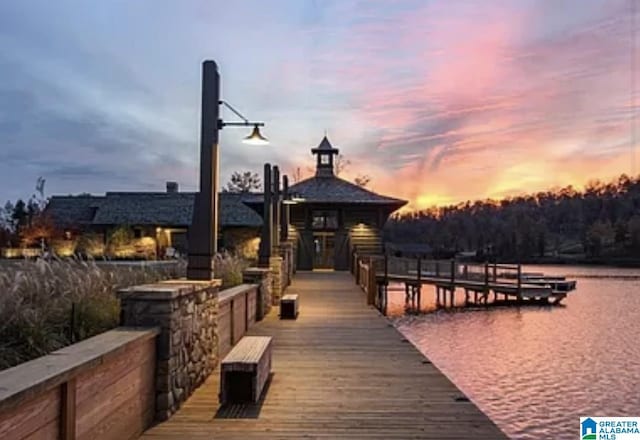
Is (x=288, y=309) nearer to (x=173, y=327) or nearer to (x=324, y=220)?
(x=173, y=327)

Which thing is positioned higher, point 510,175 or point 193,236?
point 510,175

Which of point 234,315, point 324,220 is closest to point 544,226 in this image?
point 324,220

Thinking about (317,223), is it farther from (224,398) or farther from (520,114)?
(224,398)

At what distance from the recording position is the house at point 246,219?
31609mm

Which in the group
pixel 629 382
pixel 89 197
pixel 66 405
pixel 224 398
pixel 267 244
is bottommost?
pixel 629 382

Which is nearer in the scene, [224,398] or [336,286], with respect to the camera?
[224,398]

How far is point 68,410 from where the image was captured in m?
3.15

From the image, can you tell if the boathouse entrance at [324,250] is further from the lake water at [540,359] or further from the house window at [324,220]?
the lake water at [540,359]

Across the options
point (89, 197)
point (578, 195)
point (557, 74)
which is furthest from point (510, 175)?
point (578, 195)

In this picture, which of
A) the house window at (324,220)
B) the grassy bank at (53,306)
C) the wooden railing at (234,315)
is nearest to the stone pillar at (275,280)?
the wooden railing at (234,315)

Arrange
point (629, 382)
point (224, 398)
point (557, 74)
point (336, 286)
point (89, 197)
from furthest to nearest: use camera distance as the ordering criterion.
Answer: point (89, 197) < point (336, 286) < point (557, 74) < point (629, 382) < point (224, 398)

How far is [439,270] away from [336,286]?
10.0m

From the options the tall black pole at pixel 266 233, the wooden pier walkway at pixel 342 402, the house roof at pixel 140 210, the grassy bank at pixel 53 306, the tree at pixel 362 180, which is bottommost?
the wooden pier walkway at pixel 342 402

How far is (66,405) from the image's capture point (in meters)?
3.13
